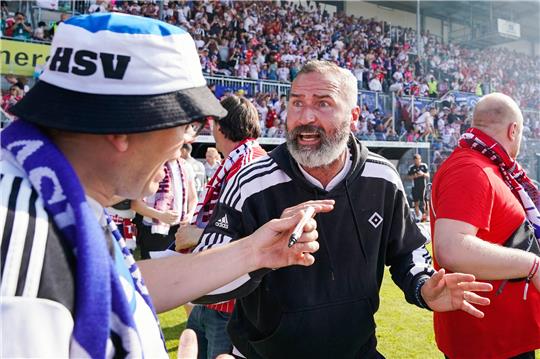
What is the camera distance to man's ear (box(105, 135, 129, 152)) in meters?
1.11

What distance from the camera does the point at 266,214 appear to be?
2.32 meters

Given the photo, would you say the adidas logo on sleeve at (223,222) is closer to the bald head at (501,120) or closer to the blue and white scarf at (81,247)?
the blue and white scarf at (81,247)

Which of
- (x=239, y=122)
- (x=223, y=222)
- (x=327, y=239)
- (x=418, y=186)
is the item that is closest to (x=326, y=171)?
(x=327, y=239)

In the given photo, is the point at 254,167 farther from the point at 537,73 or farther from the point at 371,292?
the point at 537,73

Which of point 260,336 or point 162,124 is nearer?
point 162,124

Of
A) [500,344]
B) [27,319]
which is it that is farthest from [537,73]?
[27,319]

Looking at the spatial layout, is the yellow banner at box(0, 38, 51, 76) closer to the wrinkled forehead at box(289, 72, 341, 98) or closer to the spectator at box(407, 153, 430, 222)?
the spectator at box(407, 153, 430, 222)

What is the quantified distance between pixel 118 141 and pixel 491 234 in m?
2.22

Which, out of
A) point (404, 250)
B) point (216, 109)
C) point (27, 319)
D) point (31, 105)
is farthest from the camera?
point (404, 250)

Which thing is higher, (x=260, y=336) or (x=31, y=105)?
(x=31, y=105)

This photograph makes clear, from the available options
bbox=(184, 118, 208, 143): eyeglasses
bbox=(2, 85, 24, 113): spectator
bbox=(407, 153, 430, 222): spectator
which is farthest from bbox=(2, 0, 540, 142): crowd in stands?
bbox=(184, 118, 208, 143): eyeglasses

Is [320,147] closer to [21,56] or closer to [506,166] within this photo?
[506,166]

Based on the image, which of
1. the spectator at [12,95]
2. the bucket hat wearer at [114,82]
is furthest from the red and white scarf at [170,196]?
the spectator at [12,95]

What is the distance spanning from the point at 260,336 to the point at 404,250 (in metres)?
0.84
